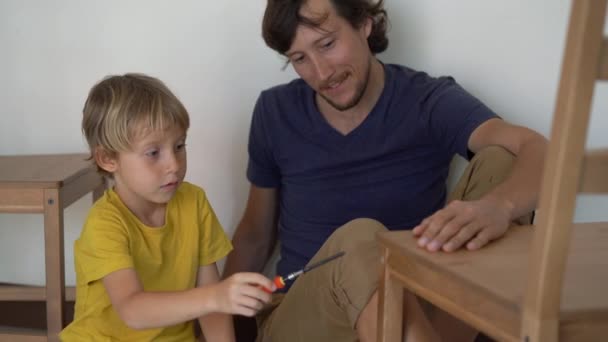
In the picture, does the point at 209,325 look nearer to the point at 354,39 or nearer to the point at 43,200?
the point at 43,200

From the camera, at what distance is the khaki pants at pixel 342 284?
4.00 ft

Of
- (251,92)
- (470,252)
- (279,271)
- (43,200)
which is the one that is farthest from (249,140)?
(470,252)

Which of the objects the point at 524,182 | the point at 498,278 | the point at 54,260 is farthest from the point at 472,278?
the point at 54,260

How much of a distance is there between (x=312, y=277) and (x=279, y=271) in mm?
473

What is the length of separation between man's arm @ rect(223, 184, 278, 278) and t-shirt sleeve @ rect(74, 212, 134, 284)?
0.56 meters

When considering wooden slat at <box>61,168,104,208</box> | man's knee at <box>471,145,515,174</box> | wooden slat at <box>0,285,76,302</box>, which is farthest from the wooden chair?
wooden slat at <box>0,285,76,302</box>

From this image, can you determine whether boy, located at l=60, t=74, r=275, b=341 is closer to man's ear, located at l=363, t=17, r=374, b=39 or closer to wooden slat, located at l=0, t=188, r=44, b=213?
wooden slat, located at l=0, t=188, r=44, b=213

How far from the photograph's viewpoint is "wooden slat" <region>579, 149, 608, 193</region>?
30.4 inches

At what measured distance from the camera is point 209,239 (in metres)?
1.46

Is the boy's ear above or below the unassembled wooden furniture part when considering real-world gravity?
above

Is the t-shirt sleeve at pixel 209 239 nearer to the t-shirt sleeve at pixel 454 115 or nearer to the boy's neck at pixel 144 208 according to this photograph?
the boy's neck at pixel 144 208

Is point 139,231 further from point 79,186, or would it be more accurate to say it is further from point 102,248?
point 79,186

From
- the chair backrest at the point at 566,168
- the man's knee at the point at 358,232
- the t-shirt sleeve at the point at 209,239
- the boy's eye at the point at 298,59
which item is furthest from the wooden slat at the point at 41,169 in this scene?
the chair backrest at the point at 566,168

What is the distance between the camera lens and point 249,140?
6.07 ft
